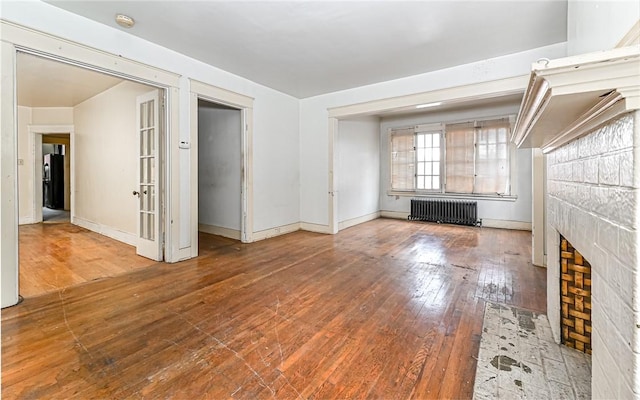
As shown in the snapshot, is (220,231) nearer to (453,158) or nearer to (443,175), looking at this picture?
(443,175)

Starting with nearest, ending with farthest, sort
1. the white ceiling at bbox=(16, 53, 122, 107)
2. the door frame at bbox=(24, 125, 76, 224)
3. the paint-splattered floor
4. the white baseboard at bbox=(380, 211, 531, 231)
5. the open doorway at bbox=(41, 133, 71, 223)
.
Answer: the paint-splattered floor → the white ceiling at bbox=(16, 53, 122, 107) → the white baseboard at bbox=(380, 211, 531, 231) → the door frame at bbox=(24, 125, 76, 224) → the open doorway at bbox=(41, 133, 71, 223)

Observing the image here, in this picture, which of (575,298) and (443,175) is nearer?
(575,298)

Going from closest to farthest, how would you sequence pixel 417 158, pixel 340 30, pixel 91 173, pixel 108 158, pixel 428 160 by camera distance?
pixel 340 30, pixel 108 158, pixel 91 173, pixel 428 160, pixel 417 158

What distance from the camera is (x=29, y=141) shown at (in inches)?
257

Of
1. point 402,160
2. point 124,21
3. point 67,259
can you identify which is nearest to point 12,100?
point 124,21

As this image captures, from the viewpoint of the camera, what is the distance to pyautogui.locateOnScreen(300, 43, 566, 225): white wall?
12.0 feet

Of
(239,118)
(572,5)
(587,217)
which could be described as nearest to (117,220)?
(239,118)

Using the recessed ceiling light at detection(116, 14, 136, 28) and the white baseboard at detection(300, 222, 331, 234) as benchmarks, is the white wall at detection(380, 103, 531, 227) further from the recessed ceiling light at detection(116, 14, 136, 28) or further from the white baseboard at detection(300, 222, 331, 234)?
the recessed ceiling light at detection(116, 14, 136, 28)

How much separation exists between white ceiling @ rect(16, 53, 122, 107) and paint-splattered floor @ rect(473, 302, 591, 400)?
17.2ft

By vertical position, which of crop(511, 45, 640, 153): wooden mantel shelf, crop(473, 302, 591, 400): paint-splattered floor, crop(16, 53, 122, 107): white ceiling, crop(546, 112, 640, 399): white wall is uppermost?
crop(16, 53, 122, 107): white ceiling

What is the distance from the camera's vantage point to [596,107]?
2.86ft

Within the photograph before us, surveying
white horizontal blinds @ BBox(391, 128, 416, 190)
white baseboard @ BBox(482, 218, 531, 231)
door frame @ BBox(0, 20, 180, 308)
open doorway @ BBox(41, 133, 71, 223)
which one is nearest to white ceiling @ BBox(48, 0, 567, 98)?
door frame @ BBox(0, 20, 180, 308)

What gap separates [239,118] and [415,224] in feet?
15.2

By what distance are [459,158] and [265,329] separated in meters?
6.38
